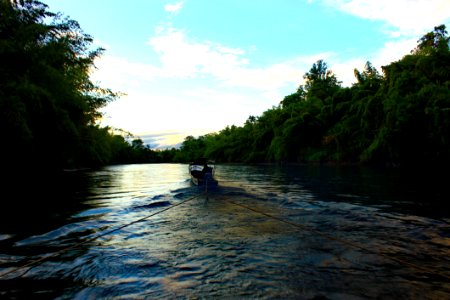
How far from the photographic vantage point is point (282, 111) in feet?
157

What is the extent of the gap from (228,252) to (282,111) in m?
45.5

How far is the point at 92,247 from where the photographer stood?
171 inches

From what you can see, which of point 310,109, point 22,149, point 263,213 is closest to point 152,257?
point 263,213

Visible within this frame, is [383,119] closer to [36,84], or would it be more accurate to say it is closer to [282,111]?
[282,111]

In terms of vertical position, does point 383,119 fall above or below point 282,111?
below

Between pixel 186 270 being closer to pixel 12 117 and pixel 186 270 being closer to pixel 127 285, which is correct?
pixel 127 285

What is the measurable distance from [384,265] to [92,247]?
400 cm

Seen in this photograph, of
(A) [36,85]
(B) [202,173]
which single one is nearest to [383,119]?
(B) [202,173]

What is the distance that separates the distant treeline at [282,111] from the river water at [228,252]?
24.5 feet

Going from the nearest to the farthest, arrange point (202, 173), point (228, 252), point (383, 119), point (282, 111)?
point (228, 252)
point (202, 173)
point (383, 119)
point (282, 111)

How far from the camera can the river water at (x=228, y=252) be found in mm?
2930

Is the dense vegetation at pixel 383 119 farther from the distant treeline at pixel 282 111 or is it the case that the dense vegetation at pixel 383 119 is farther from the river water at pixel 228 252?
the river water at pixel 228 252

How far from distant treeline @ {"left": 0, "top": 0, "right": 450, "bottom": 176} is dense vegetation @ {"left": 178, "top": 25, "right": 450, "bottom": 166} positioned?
0.08 m

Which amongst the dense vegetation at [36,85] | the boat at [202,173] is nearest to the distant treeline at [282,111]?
the dense vegetation at [36,85]
